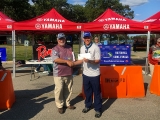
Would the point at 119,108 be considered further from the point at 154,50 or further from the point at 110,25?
the point at 110,25

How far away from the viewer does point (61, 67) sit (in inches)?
217

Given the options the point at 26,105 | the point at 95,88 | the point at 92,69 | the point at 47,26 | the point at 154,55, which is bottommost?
the point at 26,105

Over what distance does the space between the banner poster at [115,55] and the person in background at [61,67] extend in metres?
2.58

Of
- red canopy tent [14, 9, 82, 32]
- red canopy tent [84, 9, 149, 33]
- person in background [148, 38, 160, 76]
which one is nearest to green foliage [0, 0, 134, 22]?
red canopy tent [14, 9, 82, 32]

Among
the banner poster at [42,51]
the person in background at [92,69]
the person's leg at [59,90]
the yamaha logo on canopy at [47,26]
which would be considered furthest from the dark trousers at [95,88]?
the banner poster at [42,51]

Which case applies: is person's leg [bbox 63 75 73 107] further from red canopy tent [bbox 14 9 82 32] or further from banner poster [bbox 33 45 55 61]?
banner poster [bbox 33 45 55 61]

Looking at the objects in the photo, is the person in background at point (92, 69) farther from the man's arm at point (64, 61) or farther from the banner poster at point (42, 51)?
the banner poster at point (42, 51)

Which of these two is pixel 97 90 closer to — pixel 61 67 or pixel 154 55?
pixel 61 67

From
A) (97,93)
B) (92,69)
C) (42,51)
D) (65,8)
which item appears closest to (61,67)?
(92,69)

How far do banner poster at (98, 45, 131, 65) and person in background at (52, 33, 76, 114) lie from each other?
258 centimetres

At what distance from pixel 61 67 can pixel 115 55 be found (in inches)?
121

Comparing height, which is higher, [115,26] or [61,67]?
[115,26]

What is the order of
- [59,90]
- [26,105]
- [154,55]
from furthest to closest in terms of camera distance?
1. [154,55]
2. [26,105]
3. [59,90]

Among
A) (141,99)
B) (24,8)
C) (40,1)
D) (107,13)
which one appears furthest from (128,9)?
(141,99)
